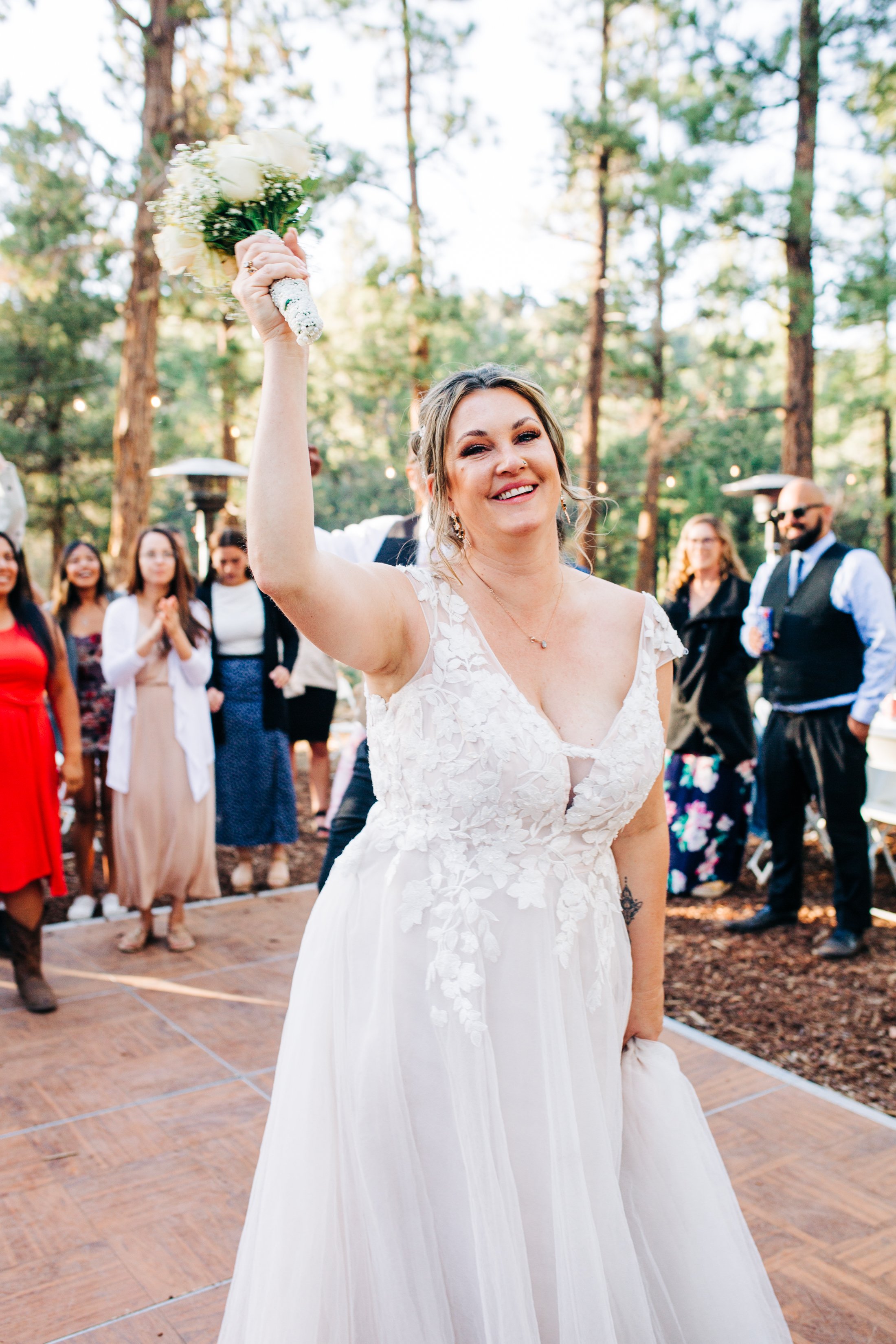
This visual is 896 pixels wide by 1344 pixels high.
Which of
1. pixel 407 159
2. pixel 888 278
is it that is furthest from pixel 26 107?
pixel 888 278

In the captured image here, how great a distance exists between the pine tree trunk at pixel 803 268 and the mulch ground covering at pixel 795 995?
6.43 m

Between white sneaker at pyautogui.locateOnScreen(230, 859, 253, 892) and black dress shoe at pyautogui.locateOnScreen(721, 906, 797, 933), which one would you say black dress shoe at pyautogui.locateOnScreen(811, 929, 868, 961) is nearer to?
black dress shoe at pyautogui.locateOnScreen(721, 906, 797, 933)

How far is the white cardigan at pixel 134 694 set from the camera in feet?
17.6

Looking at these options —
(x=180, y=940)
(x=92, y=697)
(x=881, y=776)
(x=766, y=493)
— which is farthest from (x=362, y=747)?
(x=766, y=493)

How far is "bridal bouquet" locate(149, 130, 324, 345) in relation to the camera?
1815 millimetres

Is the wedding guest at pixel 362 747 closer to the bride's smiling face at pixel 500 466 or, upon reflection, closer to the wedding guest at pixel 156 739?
the bride's smiling face at pixel 500 466

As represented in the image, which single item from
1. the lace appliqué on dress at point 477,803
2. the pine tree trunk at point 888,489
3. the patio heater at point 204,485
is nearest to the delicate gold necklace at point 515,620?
the lace appliqué on dress at point 477,803

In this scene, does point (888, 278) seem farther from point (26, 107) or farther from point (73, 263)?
point (26, 107)

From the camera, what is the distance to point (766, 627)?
5.59m

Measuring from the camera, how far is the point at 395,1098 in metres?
1.75

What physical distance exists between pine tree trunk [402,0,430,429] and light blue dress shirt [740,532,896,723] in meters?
9.12

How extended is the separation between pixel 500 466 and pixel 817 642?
3989 mm

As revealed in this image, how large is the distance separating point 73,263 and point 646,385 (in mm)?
11079

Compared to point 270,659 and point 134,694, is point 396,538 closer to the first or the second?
point 134,694
